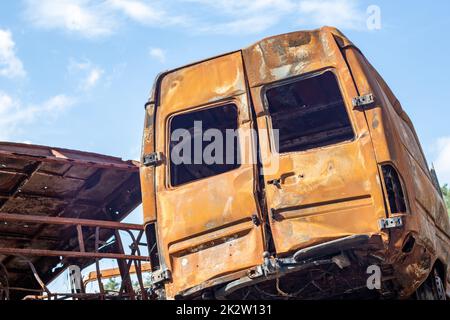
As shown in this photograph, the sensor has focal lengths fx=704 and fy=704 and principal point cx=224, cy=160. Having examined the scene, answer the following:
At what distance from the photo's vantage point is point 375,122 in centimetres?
643

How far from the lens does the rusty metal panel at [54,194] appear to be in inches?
368

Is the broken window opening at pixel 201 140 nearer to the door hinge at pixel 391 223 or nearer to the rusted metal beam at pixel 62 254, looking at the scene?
the door hinge at pixel 391 223

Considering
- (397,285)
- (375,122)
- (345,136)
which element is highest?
(345,136)

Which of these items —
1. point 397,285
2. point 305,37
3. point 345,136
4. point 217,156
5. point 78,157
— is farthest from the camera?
point 78,157

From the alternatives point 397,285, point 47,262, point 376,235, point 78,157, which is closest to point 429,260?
point 397,285

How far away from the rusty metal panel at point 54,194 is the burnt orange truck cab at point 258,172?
2395mm

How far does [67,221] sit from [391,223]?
197 inches

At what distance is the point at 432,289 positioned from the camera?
681cm

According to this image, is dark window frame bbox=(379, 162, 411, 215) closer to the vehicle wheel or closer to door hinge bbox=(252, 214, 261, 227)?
the vehicle wheel

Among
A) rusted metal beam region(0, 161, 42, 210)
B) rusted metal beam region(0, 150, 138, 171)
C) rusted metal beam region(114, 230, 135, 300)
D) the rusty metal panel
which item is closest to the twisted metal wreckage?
rusted metal beam region(0, 150, 138, 171)

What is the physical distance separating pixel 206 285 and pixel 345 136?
9.54ft

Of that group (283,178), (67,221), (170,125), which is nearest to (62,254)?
(67,221)

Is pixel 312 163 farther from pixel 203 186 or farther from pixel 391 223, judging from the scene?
pixel 203 186

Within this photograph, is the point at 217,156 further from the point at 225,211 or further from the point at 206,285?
the point at 206,285
